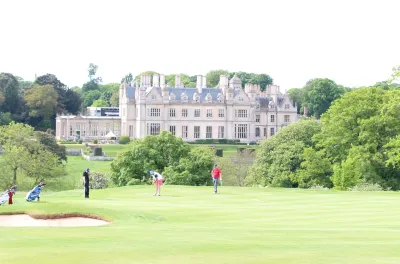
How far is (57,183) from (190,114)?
5914cm

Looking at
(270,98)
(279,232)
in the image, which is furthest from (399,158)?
(270,98)

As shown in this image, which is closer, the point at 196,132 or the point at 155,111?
the point at 155,111

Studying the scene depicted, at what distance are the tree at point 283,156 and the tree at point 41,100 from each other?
6783cm

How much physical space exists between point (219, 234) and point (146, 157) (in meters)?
44.5

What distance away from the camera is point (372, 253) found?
16.3m

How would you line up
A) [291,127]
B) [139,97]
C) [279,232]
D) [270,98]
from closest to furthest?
[279,232]
[291,127]
[139,97]
[270,98]

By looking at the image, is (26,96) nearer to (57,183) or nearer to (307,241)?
(57,183)

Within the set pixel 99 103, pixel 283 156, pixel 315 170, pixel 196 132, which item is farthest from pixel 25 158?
pixel 99 103

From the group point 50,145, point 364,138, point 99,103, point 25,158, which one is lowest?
point 25,158

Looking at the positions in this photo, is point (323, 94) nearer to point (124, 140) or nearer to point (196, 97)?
point (196, 97)

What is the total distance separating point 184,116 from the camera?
128 metres

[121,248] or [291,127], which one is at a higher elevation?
[291,127]

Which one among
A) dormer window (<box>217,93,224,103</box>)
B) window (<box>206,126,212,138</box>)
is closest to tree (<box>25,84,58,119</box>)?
window (<box>206,126,212,138</box>)

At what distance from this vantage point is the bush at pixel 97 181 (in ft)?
200
